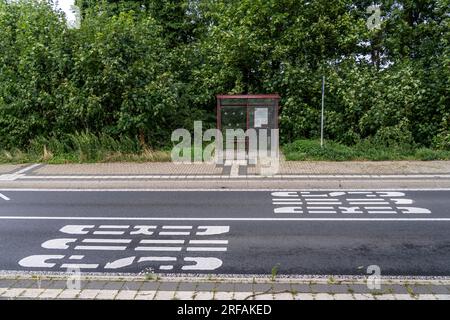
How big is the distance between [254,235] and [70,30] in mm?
11694

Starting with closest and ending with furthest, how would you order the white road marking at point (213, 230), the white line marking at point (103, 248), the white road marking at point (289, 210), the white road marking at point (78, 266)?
the white road marking at point (78, 266)
the white line marking at point (103, 248)
the white road marking at point (213, 230)
the white road marking at point (289, 210)

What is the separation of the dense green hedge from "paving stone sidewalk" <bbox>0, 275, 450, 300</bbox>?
10.5m

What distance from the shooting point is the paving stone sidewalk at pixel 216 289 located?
5.25m

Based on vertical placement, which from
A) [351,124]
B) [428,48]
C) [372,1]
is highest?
[372,1]

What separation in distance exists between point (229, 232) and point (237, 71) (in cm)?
1105

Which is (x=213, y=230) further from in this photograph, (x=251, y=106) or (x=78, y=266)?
(x=251, y=106)

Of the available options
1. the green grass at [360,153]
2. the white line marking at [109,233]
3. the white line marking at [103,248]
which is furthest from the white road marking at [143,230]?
the green grass at [360,153]

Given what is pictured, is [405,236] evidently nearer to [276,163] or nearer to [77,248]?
[77,248]

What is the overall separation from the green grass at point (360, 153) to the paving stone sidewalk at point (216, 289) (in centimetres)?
939

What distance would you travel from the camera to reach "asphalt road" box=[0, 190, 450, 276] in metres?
6.63

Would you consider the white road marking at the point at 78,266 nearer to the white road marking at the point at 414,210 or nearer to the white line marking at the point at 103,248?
the white line marking at the point at 103,248
